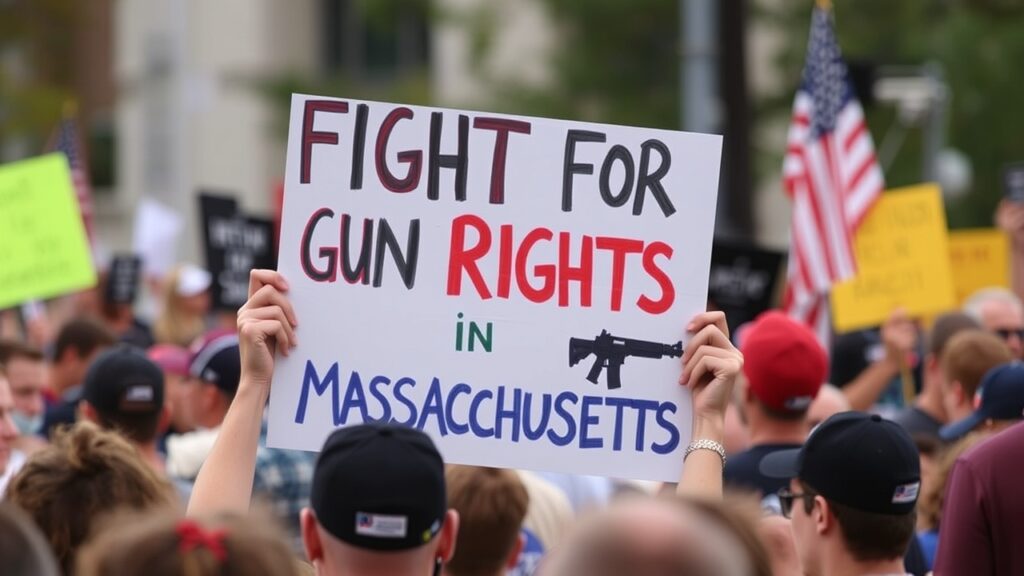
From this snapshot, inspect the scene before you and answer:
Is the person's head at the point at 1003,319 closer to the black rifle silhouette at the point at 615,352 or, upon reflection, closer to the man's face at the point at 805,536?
the man's face at the point at 805,536

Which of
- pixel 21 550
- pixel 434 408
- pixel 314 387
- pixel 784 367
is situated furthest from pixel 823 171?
pixel 21 550

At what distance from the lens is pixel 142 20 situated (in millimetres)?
39750

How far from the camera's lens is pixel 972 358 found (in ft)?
21.8

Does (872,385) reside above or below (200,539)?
below

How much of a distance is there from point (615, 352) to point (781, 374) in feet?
5.51

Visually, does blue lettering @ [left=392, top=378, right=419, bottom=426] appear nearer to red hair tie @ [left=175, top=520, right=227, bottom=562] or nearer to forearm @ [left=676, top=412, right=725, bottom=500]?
forearm @ [left=676, top=412, right=725, bottom=500]

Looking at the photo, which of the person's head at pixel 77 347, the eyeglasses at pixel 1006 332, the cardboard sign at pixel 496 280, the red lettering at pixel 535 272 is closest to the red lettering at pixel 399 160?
the cardboard sign at pixel 496 280

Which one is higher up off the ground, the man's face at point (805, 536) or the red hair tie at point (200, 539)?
the red hair tie at point (200, 539)

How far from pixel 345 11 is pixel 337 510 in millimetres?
36633

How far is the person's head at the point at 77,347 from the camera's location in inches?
350

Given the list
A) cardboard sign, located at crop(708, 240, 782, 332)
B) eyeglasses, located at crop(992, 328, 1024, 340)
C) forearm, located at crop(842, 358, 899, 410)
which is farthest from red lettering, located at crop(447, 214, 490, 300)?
cardboard sign, located at crop(708, 240, 782, 332)

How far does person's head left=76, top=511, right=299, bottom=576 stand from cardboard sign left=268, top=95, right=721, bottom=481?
1321mm

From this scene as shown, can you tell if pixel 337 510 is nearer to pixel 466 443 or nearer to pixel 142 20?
pixel 466 443

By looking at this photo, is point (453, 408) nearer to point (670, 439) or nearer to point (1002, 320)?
point (670, 439)
